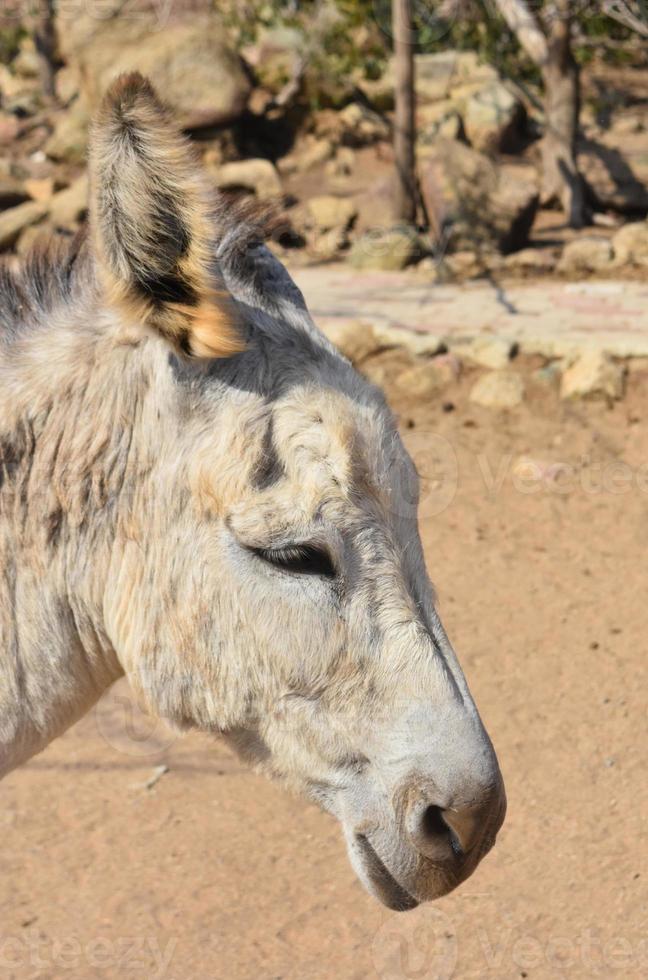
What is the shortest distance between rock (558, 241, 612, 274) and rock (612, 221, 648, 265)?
9cm

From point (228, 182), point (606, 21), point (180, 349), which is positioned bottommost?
point (228, 182)

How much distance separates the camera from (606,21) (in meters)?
14.0

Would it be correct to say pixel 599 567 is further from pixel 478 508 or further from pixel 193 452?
pixel 193 452

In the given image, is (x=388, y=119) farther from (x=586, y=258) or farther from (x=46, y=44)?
(x=46, y=44)

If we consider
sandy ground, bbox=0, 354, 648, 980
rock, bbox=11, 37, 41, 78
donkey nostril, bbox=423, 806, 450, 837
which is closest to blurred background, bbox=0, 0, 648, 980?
sandy ground, bbox=0, 354, 648, 980

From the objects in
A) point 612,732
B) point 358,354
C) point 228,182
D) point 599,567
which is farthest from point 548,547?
point 228,182

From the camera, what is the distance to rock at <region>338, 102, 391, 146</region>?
14148 millimetres

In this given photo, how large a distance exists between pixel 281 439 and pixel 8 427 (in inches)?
20.9

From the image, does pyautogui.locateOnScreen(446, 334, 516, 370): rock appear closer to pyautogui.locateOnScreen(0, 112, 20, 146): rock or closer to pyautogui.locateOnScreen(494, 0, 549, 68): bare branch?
pyautogui.locateOnScreen(494, 0, 549, 68): bare branch

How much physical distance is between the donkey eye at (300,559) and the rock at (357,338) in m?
6.00

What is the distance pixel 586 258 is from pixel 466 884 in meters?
7.30

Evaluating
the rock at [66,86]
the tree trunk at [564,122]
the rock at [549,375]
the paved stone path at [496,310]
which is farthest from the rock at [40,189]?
the rock at [549,375]

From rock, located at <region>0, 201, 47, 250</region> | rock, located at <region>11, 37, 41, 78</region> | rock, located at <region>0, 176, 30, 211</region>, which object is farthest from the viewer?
rock, located at <region>11, 37, 41, 78</region>

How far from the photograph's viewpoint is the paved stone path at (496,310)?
26.2 feet
